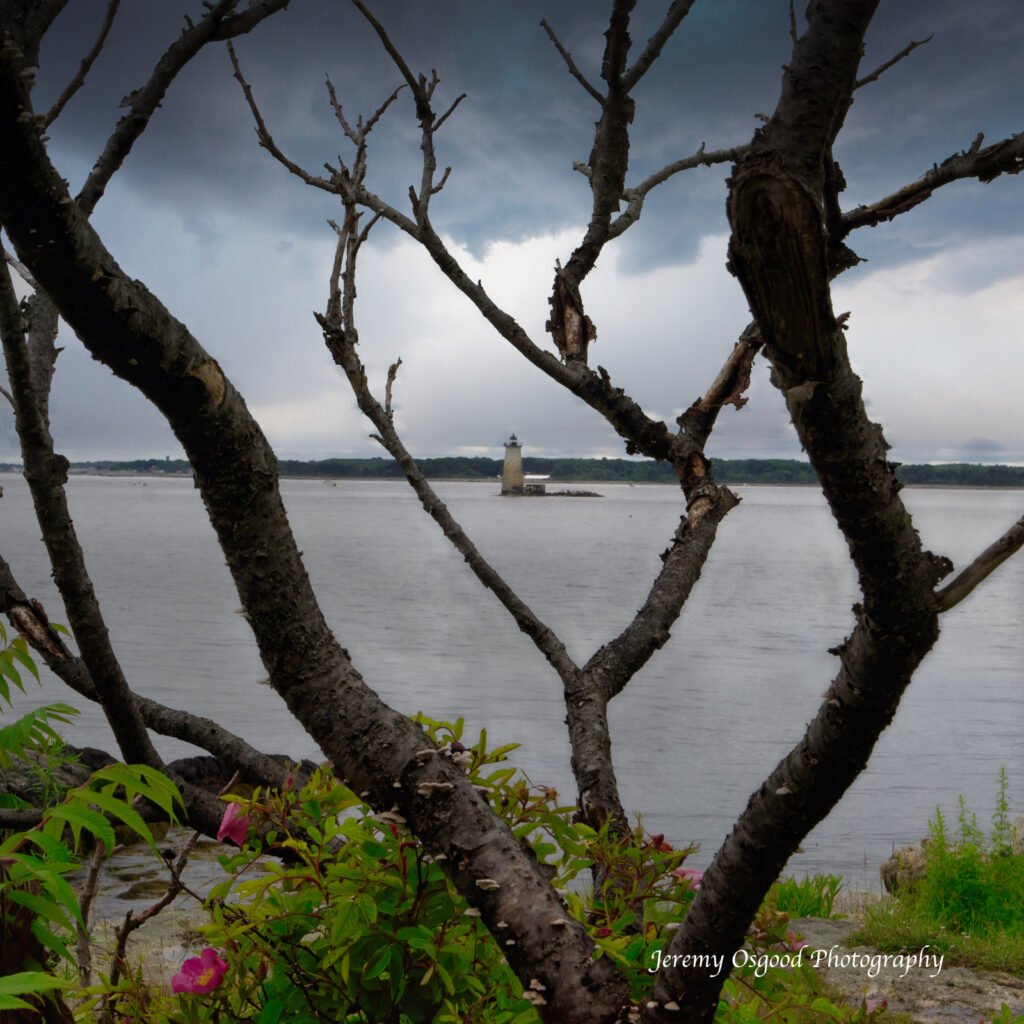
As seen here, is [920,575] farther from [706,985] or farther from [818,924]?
[818,924]

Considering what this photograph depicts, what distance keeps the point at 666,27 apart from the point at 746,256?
2.54m

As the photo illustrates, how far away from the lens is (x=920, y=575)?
1.35 m

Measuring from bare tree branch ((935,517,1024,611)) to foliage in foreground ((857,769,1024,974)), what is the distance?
566cm

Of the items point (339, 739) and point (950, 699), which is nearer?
point (339, 739)

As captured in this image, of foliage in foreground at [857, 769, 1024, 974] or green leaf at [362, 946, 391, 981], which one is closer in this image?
green leaf at [362, 946, 391, 981]

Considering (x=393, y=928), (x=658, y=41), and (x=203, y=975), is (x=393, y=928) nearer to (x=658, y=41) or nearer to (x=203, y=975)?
(x=203, y=975)

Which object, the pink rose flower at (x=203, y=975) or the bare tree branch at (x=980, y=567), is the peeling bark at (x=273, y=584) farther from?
the bare tree branch at (x=980, y=567)

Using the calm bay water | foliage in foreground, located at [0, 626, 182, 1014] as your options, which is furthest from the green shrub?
foliage in foreground, located at [0, 626, 182, 1014]

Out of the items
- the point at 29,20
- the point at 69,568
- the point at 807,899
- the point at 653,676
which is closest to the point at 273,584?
the point at 69,568

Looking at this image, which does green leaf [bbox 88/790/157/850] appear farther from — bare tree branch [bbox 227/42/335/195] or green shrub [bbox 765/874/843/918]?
green shrub [bbox 765/874/843/918]

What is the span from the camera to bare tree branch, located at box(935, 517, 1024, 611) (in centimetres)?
133

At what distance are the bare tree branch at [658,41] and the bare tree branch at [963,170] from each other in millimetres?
1570

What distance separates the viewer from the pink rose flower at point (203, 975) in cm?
217

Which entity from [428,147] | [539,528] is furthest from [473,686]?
[539,528]
